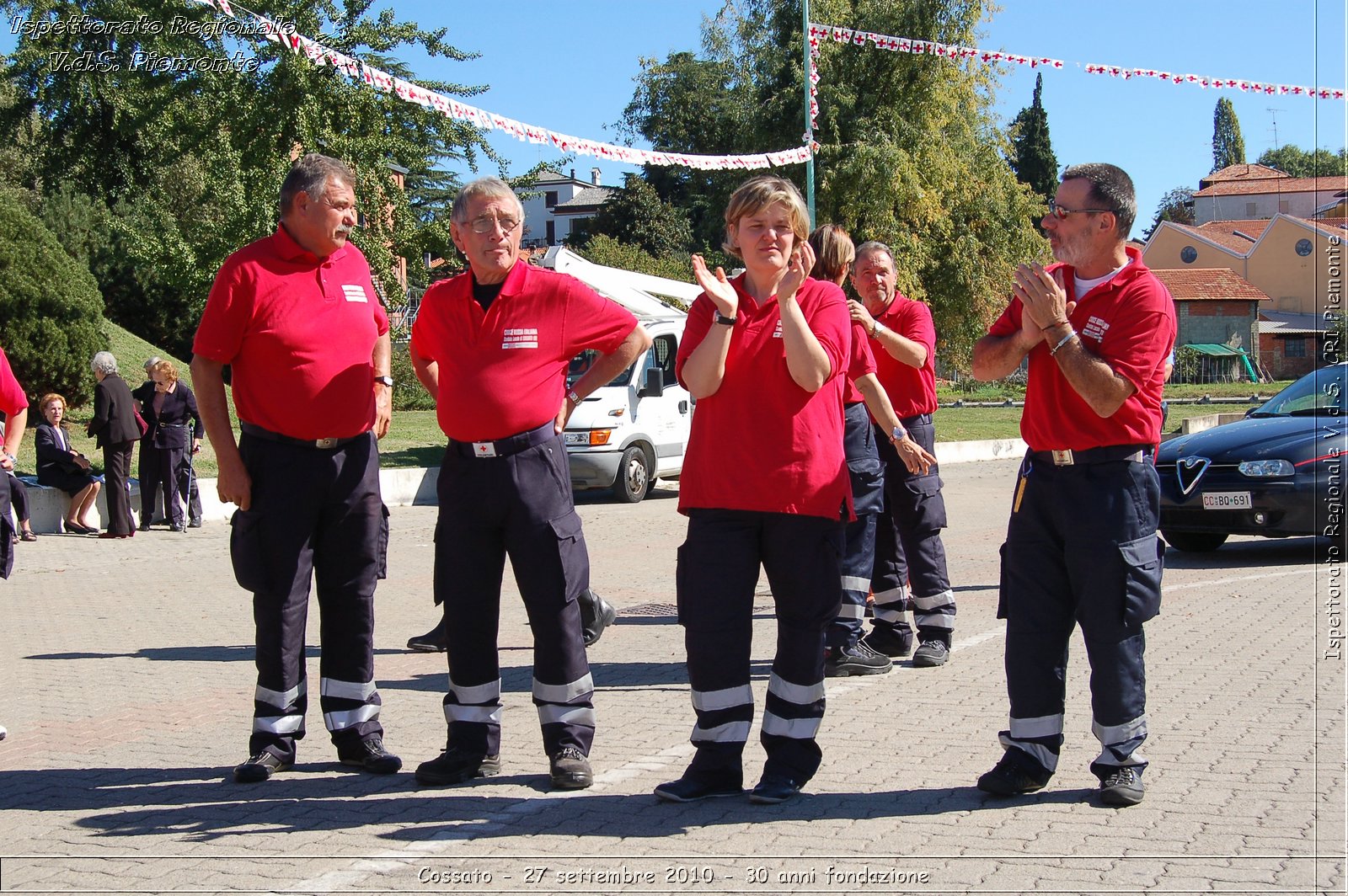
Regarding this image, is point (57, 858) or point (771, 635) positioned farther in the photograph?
point (771, 635)

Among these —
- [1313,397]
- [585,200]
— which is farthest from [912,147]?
[585,200]

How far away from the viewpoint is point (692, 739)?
4.73 metres

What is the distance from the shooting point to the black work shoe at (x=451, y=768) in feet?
16.1

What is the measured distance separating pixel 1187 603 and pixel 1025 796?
487cm

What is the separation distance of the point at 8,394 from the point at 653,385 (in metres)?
11.6

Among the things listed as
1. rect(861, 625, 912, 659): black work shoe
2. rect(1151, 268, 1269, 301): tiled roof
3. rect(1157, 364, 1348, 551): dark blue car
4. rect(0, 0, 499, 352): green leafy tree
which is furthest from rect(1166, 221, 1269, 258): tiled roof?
rect(861, 625, 912, 659): black work shoe

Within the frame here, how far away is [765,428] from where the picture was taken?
15.1ft

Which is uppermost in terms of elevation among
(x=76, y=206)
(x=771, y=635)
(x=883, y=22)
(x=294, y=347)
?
(x=883, y=22)

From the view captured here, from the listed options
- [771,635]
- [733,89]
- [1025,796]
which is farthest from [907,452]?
[733,89]

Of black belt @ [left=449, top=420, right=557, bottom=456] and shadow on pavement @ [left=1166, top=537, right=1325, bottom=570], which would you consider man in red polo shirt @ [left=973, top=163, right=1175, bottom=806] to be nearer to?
black belt @ [left=449, top=420, right=557, bottom=456]

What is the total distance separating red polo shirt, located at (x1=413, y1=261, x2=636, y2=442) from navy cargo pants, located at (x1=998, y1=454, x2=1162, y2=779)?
1.74m

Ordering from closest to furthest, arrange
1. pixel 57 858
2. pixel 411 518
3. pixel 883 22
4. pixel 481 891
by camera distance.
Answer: pixel 481 891 < pixel 57 858 < pixel 411 518 < pixel 883 22

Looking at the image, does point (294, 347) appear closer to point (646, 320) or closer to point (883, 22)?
point (646, 320)

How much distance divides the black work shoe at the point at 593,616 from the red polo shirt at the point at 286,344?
2261 millimetres
